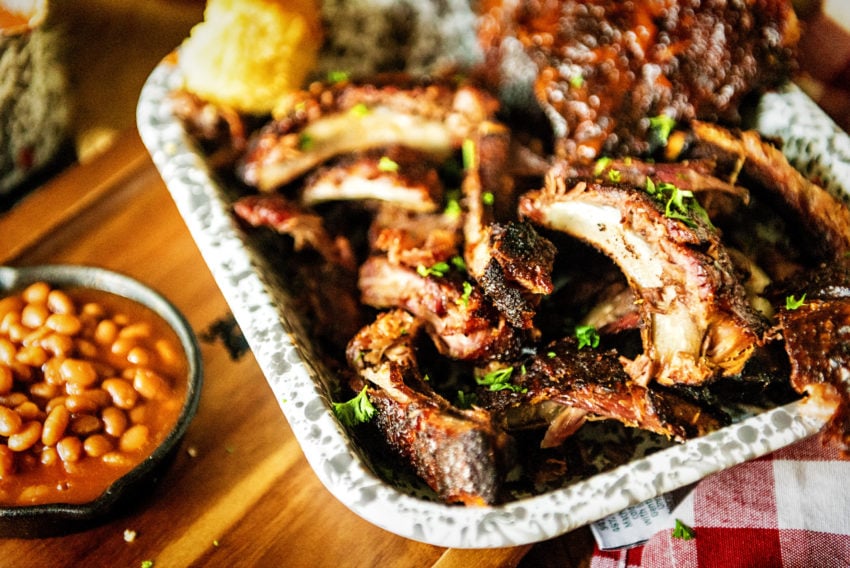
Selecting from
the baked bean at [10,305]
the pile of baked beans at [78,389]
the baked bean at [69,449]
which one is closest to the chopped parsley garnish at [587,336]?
the pile of baked beans at [78,389]

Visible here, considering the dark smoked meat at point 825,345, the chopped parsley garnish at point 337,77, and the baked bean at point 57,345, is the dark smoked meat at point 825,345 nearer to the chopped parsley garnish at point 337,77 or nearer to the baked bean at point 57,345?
the chopped parsley garnish at point 337,77

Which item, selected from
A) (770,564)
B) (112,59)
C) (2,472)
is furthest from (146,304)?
(112,59)

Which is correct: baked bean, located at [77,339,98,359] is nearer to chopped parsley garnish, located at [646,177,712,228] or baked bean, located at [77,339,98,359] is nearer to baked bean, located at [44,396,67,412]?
baked bean, located at [44,396,67,412]

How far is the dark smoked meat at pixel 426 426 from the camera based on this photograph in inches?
61.1

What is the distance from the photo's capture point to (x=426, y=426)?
1.62 m

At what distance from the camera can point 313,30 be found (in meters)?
2.55

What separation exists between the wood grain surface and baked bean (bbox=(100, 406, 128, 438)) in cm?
24

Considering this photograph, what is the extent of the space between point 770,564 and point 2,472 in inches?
78.9

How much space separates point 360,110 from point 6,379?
133 cm

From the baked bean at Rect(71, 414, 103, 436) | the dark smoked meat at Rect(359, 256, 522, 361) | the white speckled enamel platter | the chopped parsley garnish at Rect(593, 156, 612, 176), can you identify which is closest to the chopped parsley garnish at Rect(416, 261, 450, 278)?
the dark smoked meat at Rect(359, 256, 522, 361)

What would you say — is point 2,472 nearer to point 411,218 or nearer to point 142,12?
point 411,218

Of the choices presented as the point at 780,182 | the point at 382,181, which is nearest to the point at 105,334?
the point at 382,181

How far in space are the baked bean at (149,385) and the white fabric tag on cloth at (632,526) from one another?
4.36ft

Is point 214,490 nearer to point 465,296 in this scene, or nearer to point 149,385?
point 149,385
